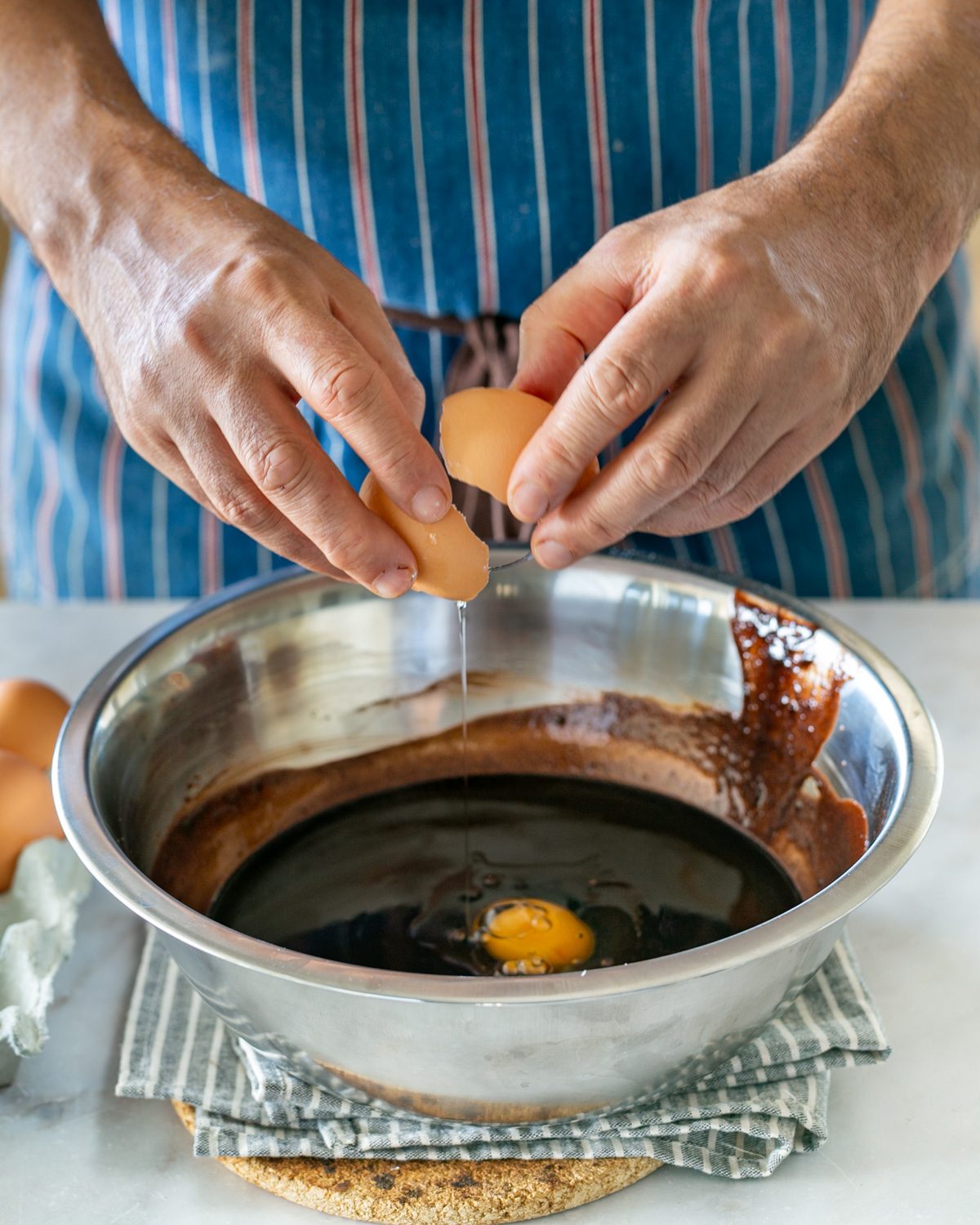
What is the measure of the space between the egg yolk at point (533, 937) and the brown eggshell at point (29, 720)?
36 centimetres

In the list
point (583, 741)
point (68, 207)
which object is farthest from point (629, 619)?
point (68, 207)

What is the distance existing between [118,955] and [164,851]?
0.27 ft

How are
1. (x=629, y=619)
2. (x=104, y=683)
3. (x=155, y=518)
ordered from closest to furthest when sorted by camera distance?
(x=104, y=683)
(x=629, y=619)
(x=155, y=518)

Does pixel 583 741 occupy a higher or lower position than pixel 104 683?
lower

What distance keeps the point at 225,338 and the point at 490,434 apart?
172mm

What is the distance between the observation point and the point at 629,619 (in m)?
1.12

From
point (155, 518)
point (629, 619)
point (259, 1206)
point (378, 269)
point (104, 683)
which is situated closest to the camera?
point (259, 1206)

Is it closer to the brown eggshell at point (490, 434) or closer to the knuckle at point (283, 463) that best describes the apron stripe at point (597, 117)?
the brown eggshell at point (490, 434)

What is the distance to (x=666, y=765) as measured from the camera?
44.1 inches

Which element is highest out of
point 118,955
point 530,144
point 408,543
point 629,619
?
point 530,144

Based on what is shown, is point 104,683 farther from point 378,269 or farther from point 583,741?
point 378,269

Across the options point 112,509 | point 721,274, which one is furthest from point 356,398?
point 112,509

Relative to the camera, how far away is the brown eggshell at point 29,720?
1.01m

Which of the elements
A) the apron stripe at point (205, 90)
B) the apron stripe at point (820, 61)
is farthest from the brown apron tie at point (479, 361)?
the apron stripe at point (820, 61)
